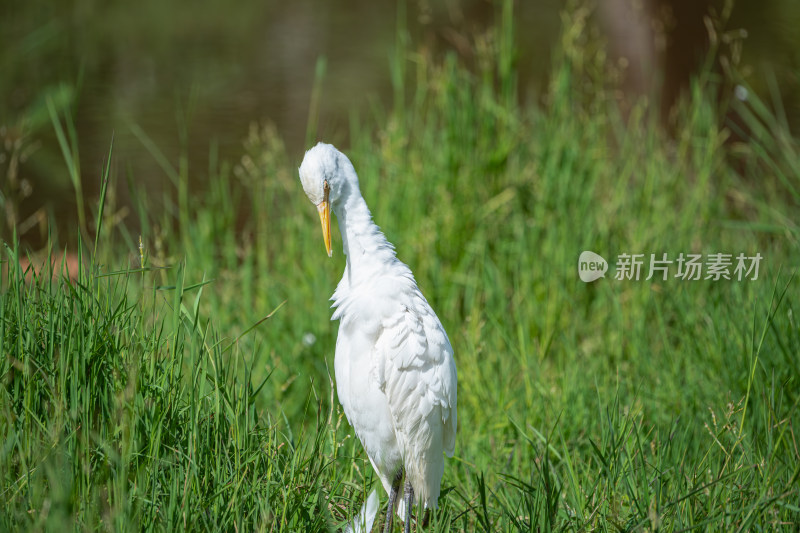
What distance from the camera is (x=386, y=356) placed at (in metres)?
2.36

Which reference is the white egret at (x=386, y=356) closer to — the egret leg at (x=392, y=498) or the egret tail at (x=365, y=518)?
the egret leg at (x=392, y=498)

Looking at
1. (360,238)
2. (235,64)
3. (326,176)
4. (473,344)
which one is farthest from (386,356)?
(235,64)

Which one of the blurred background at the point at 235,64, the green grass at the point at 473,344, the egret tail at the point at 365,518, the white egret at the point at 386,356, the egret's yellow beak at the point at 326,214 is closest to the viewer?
the green grass at the point at 473,344

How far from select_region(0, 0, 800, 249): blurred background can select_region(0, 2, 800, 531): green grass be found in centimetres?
151

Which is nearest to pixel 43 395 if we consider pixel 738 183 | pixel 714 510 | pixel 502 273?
pixel 714 510

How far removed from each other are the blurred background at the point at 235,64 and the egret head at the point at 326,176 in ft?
10.4

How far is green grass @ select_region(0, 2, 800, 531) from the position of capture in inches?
77.2

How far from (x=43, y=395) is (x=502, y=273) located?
→ 2626 millimetres

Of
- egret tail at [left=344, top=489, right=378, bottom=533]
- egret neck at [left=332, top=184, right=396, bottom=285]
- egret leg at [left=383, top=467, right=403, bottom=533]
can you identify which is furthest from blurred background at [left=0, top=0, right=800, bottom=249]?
egret tail at [left=344, top=489, right=378, bottom=533]

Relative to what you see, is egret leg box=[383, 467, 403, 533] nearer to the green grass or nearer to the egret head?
the green grass

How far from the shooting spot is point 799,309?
3221 millimetres

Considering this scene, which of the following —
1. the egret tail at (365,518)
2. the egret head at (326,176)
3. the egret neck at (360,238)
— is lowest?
the egret tail at (365,518)

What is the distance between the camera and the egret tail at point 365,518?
216 centimetres

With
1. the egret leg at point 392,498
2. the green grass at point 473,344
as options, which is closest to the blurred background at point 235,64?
the green grass at point 473,344
